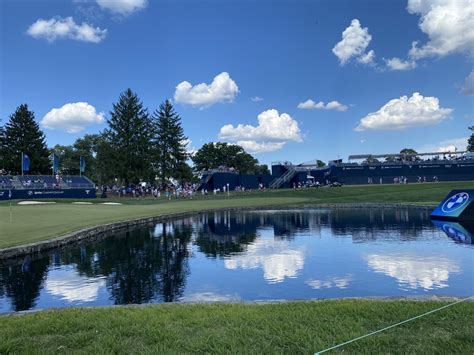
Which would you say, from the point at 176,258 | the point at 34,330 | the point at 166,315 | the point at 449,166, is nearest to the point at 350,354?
the point at 166,315

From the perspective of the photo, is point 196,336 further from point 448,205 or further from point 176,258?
point 448,205

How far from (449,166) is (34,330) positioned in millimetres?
86755

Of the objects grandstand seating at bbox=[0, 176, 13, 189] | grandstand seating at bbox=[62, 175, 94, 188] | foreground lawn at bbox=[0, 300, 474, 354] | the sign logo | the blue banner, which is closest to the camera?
foreground lawn at bbox=[0, 300, 474, 354]

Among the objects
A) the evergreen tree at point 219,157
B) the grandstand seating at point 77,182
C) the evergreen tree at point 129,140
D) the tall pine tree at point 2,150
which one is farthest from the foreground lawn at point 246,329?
the evergreen tree at point 219,157

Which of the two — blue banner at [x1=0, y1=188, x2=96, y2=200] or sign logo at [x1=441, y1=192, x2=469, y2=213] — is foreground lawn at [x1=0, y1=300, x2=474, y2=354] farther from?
blue banner at [x1=0, y1=188, x2=96, y2=200]

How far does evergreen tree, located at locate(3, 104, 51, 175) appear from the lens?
68625mm

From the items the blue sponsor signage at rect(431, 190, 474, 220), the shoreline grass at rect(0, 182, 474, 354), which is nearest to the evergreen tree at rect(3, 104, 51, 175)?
the blue sponsor signage at rect(431, 190, 474, 220)

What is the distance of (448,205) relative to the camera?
21.9 m

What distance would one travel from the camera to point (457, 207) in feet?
68.3

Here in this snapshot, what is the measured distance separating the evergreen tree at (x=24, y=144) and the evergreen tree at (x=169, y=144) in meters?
20.5

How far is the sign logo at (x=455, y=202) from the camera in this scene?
20.6 meters

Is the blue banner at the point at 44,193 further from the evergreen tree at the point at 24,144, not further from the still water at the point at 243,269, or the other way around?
the still water at the point at 243,269

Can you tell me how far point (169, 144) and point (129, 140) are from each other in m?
8.09

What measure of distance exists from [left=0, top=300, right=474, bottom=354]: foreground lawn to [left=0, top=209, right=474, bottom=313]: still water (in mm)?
2220
